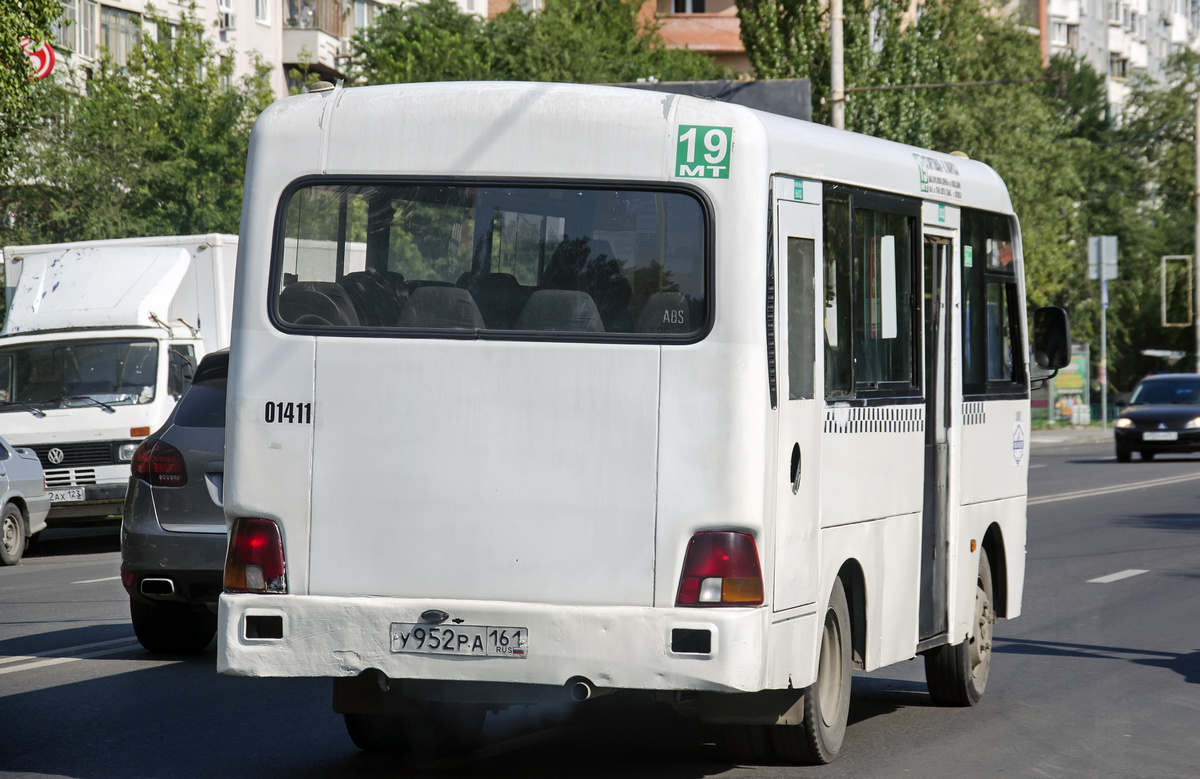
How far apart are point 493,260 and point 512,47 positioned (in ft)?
160

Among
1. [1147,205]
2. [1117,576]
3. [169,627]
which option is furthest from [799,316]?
[1147,205]

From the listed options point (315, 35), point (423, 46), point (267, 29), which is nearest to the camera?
point (423, 46)

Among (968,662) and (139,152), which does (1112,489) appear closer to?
(968,662)

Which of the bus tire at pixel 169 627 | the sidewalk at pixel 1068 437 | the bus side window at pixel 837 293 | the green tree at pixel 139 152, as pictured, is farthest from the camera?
the sidewalk at pixel 1068 437

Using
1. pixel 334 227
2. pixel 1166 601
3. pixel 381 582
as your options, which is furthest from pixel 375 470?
pixel 1166 601

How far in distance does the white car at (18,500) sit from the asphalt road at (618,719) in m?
4.45

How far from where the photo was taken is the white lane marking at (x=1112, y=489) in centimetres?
2414

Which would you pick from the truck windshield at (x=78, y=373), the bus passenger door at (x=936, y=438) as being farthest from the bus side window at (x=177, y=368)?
the bus passenger door at (x=936, y=438)

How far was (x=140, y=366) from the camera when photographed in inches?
756

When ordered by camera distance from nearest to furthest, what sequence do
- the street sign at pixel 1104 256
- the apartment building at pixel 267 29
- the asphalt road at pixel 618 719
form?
the asphalt road at pixel 618 719 → the apartment building at pixel 267 29 → the street sign at pixel 1104 256

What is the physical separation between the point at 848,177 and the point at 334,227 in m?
2.06

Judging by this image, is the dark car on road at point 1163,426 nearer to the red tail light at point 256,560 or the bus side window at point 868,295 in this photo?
the bus side window at point 868,295

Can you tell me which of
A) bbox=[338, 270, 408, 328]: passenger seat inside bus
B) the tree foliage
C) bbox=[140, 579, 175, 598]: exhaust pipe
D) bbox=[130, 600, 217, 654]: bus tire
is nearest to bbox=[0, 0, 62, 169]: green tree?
bbox=[130, 600, 217, 654]: bus tire

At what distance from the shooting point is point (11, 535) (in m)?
18.0
